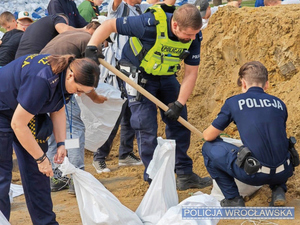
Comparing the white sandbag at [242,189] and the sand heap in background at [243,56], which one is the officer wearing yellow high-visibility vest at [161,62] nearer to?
the white sandbag at [242,189]

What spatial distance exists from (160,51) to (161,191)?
4.59 feet

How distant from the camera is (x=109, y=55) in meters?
6.21

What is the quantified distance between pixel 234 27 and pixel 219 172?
3177mm

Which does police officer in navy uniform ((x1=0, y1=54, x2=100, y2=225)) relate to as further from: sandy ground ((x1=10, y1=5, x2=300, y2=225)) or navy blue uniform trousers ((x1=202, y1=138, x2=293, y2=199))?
navy blue uniform trousers ((x1=202, y1=138, x2=293, y2=199))

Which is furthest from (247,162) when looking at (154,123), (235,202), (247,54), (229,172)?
(247,54)

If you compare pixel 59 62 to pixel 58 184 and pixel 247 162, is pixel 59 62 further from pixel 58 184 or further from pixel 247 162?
pixel 58 184

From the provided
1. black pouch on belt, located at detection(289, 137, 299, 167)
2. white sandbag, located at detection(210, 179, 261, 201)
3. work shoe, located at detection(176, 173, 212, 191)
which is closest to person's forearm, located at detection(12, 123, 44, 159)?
white sandbag, located at detection(210, 179, 261, 201)

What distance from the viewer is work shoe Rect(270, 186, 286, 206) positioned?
414cm

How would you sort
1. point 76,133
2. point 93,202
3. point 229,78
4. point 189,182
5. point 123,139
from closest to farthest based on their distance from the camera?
point 93,202 < point 189,182 < point 76,133 < point 123,139 < point 229,78

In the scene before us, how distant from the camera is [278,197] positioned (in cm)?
415

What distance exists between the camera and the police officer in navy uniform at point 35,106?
3.26m

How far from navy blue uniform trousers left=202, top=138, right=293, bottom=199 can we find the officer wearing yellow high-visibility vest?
1.80 ft

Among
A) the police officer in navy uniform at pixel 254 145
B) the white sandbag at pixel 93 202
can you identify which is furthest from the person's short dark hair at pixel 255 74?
the white sandbag at pixel 93 202

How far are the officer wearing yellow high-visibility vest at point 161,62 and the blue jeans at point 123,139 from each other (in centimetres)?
119
